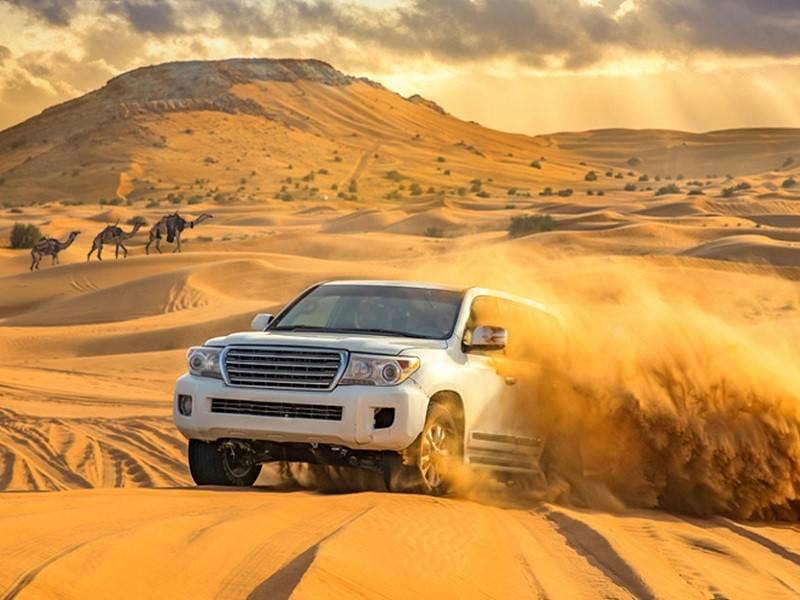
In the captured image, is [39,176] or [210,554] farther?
[39,176]

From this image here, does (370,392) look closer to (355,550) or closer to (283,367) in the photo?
(283,367)

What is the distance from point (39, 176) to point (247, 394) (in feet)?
292

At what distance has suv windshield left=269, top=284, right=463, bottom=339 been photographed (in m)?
10.7

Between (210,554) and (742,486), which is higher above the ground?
(210,554)

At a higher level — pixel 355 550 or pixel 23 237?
pixel 355 550

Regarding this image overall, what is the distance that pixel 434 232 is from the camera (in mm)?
52281

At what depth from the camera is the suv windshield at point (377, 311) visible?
35.2 feet

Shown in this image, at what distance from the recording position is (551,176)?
100 meters

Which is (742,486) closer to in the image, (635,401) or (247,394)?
(635,401)

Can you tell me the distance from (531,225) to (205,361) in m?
36.2

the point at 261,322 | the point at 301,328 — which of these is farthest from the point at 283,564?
the point at 261,322

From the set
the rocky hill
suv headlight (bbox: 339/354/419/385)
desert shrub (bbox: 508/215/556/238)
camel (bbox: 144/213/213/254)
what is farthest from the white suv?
→ the rocky hill

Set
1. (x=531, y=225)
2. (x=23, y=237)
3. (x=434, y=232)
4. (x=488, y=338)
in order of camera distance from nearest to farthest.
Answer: (x=488, y=338) → (x=531, y=225) → (x=23, y=237) → (x=434, y=232)

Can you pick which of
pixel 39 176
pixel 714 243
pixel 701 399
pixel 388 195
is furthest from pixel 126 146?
pixel 701 399
